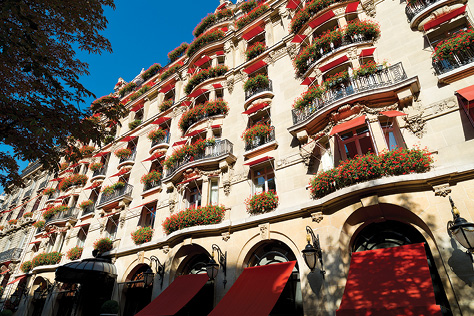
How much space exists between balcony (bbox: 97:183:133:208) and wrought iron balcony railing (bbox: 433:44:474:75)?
61.6ft

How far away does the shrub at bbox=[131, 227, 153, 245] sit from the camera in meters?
16.0

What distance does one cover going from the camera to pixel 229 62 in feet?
65.4

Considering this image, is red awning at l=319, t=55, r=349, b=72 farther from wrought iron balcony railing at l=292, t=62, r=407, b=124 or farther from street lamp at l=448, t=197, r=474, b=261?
street lamp at l=448, t=197, r=474, b=261

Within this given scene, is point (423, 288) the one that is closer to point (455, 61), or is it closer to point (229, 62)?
point (455, 61)

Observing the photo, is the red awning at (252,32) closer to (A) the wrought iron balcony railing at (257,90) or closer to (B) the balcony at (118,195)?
(A) the wrought iron balcony railing at (257,90)

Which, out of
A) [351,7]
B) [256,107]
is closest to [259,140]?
[256,107]

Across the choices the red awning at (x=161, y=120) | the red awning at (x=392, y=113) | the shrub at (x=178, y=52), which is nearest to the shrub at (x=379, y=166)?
the red awning at (x=392, y=113)

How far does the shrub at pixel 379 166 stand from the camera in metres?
8.66

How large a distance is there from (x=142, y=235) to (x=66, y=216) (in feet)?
38.9

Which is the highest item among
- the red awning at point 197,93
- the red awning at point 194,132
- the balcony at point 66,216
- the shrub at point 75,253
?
the red awning at point 197,93

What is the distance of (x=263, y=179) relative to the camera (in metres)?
13.5

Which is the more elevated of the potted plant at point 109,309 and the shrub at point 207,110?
the shrub at point 207,110

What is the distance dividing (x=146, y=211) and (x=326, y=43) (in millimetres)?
14827

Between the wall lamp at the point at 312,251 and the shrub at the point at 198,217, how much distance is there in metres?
4.66
